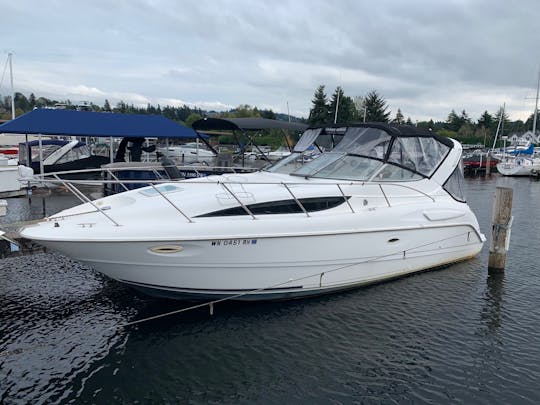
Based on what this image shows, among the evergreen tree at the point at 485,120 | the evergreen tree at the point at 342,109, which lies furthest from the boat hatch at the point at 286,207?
the evergreen tree at the point at 485,120

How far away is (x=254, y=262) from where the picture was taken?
21.5 ft

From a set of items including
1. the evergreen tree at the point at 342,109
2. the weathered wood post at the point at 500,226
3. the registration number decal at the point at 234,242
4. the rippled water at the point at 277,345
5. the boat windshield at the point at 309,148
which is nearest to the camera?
the rippled water at the point at 277,345

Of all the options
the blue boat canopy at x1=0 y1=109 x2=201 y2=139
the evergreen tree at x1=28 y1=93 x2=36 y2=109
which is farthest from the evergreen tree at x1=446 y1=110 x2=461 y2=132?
the evergreen tree at x1=28 y1=93 x2=36 y2=109

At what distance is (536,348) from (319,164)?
465 centimetres

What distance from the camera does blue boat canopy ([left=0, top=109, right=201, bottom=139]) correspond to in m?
16.6

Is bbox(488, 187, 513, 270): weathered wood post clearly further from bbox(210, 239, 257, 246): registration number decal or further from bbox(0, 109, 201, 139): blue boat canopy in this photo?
bbox(0, 109, 201, 139): blue boat canopy

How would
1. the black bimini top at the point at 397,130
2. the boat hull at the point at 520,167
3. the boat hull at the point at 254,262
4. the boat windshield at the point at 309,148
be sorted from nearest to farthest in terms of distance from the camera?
the boat hull at the point at 254,262 < the black bimini top at the point at 397,130 < the boat windshield at the point at 309,148 < the boat hull at the point at 520,167

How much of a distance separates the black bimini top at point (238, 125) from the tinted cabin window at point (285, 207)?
813 cm

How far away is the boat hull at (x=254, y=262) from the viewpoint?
6105 mm

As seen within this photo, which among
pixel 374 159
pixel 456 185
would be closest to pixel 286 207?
pixel 374 159

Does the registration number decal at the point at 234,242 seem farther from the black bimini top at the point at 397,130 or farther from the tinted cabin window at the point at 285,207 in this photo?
the black bimini top at the point at 397,130

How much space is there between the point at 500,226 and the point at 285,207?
4934mm

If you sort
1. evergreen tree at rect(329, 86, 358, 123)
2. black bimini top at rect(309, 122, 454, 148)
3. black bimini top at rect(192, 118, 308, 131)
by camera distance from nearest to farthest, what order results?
black bimini top at rect(309, 122, 454, 148) → black bimini top at rect(192, 118, 308, 131) → evergreen tree at rect(329, 86, 358, 123)

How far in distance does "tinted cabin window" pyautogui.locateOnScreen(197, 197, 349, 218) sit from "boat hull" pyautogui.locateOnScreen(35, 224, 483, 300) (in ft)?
1.65
